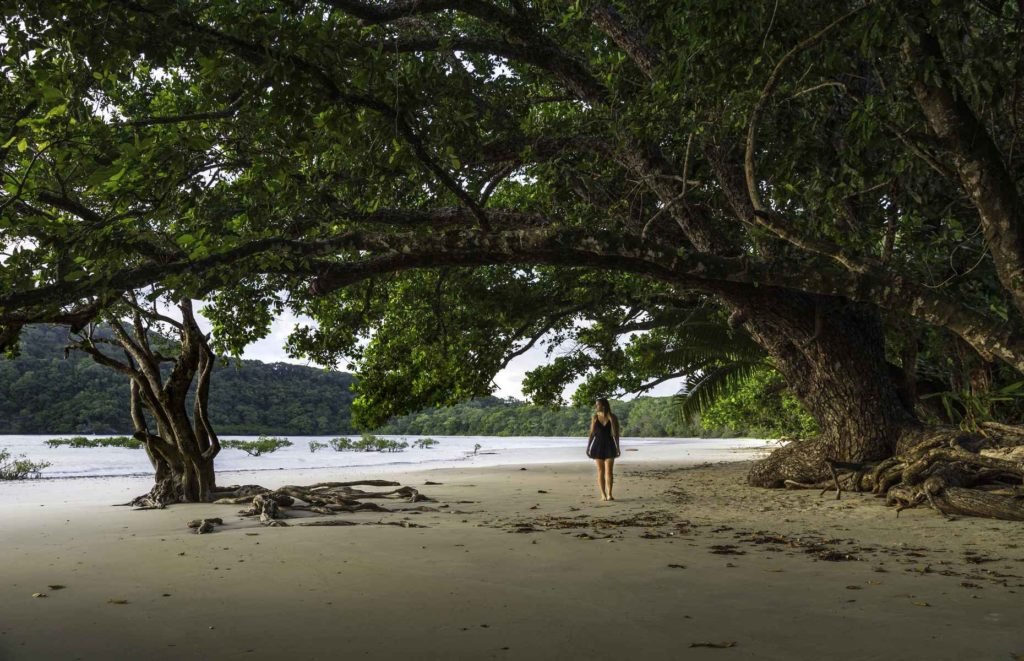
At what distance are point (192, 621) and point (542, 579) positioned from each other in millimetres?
2118

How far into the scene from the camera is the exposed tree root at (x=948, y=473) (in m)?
7.52

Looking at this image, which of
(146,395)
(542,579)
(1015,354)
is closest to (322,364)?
(146,395)

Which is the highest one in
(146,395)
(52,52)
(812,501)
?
(52,52)

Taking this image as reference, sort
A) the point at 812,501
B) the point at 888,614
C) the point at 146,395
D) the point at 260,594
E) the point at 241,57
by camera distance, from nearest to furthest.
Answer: the point at 888,614 → the point at 260,594 → the point at 241,57 → the point at 812,501 → the point at 146,395

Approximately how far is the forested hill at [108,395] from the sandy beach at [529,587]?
18.8 meters

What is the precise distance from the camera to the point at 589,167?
959 centimetres

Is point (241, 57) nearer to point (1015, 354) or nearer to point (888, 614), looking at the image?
point (888, 614)

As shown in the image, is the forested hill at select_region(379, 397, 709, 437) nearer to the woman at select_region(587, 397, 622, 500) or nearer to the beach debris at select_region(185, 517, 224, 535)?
the woman at select_region(587, 397, 622, 500)

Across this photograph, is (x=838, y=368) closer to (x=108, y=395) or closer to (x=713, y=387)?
(x=713, y=387)

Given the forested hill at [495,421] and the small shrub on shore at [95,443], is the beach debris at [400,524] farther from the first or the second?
the forested hill at [495,421]

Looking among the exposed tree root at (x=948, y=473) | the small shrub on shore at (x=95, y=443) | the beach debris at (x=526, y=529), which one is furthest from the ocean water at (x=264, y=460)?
the beach debris at (x=526, y=529)

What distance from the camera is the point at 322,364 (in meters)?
13.8

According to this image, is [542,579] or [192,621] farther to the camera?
[542,579]

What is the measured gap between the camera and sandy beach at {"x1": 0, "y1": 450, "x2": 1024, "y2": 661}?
11.0 ft
